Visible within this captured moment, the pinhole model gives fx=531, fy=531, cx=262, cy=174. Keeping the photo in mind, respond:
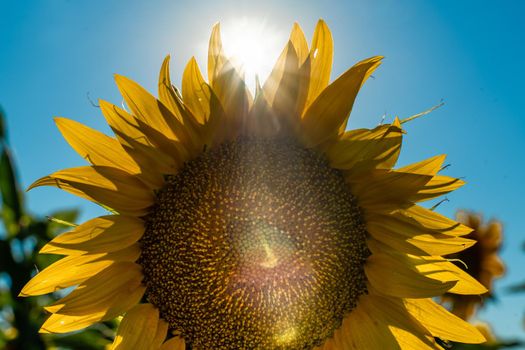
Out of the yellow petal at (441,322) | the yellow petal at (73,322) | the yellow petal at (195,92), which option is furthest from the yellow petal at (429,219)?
the yellow petal at (73,322)

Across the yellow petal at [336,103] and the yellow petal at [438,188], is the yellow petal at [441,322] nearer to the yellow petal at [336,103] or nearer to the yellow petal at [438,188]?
the yellow petal at [438,188]

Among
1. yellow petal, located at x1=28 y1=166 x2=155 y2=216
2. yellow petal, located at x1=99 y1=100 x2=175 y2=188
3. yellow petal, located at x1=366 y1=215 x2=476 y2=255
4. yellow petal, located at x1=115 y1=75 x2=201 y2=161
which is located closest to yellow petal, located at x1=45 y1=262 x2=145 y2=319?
yellow petal, located at x1=28 y1=166 x2=155 y2=216

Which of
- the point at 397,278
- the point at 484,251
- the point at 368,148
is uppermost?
the point at 368,148

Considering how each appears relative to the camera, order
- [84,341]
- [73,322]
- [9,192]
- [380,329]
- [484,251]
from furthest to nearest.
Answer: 1. [484,251]
2. [9,192]
3. [84,341]
4. [380,329]
5. [73,322]

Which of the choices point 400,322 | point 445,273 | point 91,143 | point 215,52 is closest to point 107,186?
point 91,143

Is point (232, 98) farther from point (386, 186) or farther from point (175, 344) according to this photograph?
point (175, 344)

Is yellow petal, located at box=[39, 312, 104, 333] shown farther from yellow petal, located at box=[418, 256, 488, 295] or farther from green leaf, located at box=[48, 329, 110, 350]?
yellow petal, located at box=[418, 256, 488, 295]

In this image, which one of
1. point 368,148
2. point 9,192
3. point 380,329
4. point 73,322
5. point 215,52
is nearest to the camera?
point 215,52
